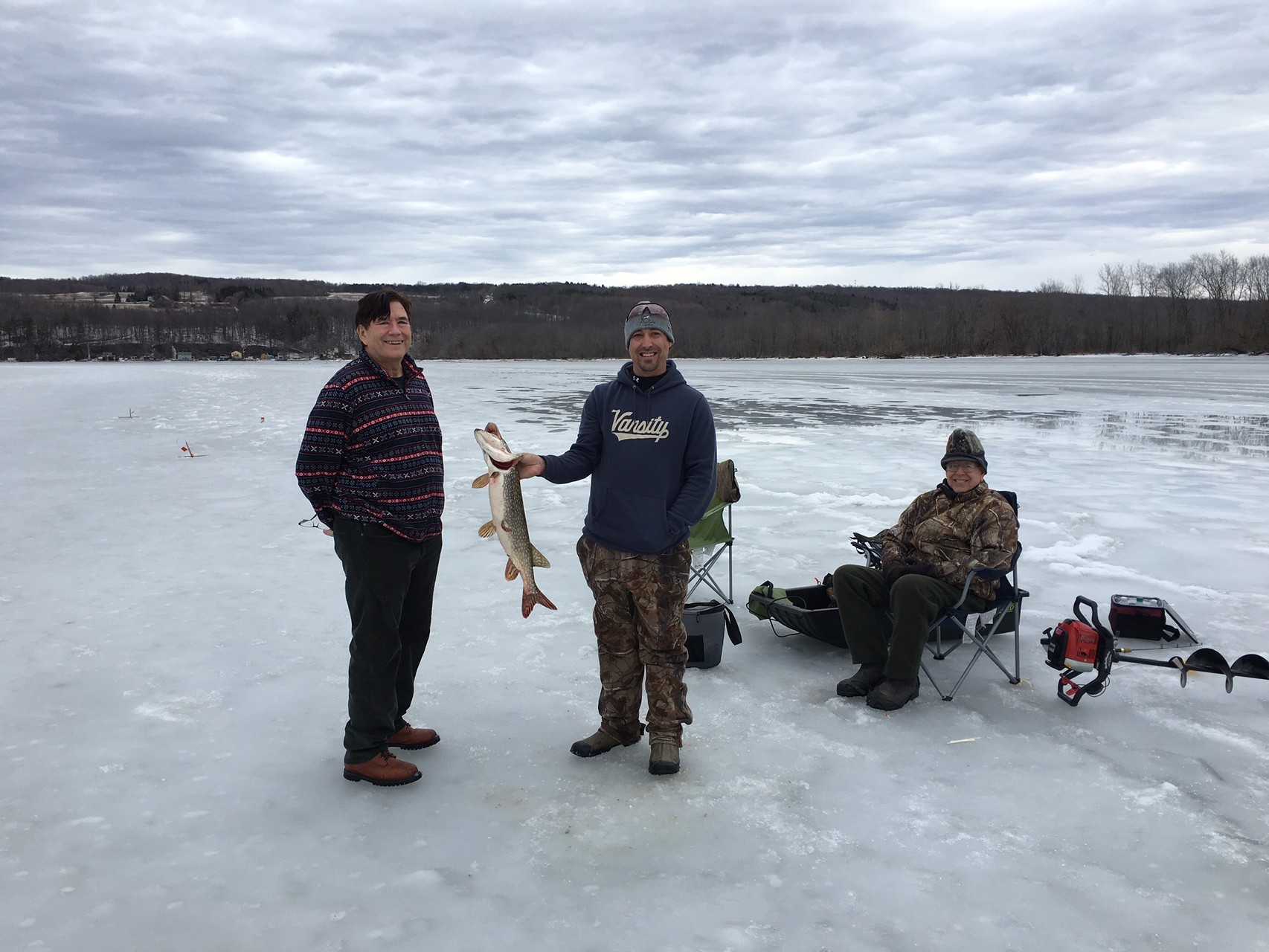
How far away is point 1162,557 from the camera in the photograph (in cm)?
662

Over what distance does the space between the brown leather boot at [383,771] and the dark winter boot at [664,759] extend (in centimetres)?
95

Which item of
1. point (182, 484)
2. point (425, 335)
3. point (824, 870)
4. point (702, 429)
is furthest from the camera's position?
point (425, 335)

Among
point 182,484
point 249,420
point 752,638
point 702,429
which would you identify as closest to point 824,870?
point 702,429

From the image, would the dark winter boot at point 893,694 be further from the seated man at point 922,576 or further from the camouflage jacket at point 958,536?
the camouflage jacket at point 958,536

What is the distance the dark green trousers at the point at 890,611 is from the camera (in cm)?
414

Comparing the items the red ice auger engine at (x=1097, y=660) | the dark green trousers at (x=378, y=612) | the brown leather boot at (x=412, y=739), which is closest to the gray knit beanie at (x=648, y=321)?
the dark green trousers at (x=378, y=612)

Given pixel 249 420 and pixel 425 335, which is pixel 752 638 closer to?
pixel 249 420

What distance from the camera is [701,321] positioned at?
11931 centimetres

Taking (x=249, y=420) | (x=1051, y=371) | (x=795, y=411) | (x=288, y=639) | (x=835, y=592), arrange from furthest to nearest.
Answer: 1. (x=1051, y=371)
2. (x=795, y=411)
3. (x=249, y=420)
4. (x=288, y=639)
5. (x=835, y=592)

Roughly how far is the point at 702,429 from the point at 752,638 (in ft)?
6.98

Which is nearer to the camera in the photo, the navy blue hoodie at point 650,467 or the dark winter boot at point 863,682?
the navy blue hoodie at point 650,467

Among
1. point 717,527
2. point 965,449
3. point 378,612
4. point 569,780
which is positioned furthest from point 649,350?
point 717,527

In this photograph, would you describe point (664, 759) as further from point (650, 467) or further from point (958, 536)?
point (958, 536)

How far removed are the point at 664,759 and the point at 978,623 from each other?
2.21 m
